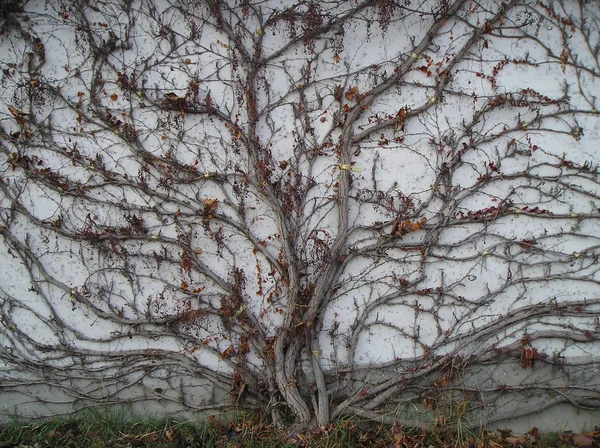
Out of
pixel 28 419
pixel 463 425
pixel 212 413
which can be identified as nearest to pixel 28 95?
pixel 28 419

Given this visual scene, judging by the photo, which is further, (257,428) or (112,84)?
(112,84)

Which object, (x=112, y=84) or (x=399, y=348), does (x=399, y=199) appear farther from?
(x=112, y=84)

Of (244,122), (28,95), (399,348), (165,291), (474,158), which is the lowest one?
(399,348)

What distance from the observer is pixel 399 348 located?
3578 millimetres

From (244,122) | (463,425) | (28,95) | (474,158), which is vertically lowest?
(463,425)

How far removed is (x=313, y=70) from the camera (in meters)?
3.65

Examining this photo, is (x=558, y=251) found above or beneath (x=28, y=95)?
beneath

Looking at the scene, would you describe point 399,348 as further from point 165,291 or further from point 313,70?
point 313,70

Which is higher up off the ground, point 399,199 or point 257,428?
point 399,199

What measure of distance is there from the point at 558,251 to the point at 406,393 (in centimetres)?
144

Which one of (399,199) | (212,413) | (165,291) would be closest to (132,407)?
(212,413)

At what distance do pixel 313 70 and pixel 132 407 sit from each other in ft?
8.88

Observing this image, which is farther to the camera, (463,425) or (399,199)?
(399,199)

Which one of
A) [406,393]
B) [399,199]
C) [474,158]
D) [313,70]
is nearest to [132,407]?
[406,393]
